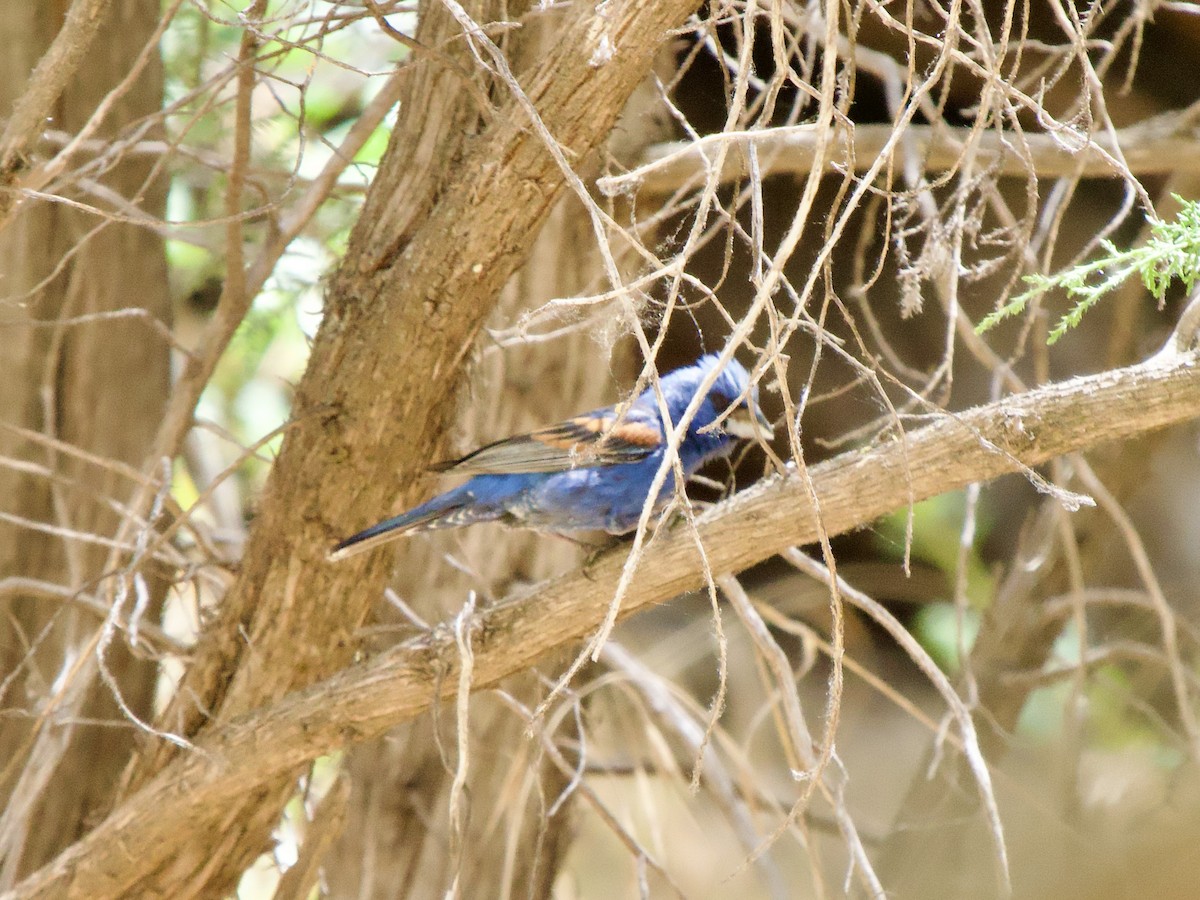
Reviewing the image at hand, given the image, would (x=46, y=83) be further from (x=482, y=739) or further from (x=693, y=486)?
(x=693, y=486)

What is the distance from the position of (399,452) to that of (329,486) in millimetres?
182

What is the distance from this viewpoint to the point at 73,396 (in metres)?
3.78

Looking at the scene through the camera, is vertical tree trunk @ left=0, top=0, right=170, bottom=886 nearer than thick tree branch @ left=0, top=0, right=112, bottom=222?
No

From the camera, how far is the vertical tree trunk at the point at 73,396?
11.7ft

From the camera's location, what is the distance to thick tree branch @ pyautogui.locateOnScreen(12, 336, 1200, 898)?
207cm

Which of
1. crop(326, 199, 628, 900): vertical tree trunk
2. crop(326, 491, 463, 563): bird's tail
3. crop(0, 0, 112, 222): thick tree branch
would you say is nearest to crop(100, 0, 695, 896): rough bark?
crop(326, 491, 463, 563): bird's tail

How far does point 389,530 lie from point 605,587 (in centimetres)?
53

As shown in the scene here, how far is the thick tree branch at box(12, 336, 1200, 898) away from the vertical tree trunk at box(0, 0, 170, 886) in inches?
30.9

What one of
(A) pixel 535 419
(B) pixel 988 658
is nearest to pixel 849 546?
(B) pixel 988 658

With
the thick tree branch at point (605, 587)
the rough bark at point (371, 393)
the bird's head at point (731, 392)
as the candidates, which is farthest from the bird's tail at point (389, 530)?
the bird's head at point (731, 392)

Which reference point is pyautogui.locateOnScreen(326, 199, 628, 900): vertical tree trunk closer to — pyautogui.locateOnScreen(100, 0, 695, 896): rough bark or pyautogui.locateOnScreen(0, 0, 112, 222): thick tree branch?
pyautogui.locateOnScreen(100, 0, 695, 896): rough bark

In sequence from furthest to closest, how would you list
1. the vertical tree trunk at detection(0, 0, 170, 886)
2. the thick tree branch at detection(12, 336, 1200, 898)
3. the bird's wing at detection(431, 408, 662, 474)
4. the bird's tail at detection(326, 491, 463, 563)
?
the vertical tree trunk at detection(0, 0, 170, 886)
the bird's wing at detection(431, 408, 662, 474)
the bird's tail at detection(326, 491, 463, 563)
the thick tree branch at detection(12, 336, 1200, 898)

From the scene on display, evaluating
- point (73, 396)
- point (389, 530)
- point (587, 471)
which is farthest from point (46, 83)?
point (73, 396)

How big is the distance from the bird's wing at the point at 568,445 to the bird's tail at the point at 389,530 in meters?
0.26
